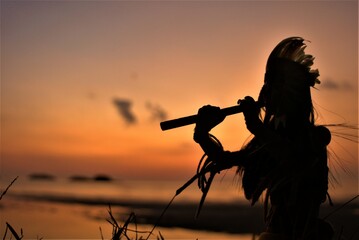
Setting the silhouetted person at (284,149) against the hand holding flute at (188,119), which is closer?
the silhouetted person at (284,149)

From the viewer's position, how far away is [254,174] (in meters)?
4.29

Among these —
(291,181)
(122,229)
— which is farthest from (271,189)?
(122,229)

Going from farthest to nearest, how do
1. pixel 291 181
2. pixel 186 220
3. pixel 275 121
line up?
pixel 186 220
pixel 275 121
pixel 291 181

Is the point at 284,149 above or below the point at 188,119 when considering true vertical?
below

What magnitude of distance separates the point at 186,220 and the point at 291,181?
452 inches

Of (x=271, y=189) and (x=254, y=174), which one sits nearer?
(x=271, y=189)

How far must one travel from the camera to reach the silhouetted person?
3.78 meters

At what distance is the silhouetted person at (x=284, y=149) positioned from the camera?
3.78 metres

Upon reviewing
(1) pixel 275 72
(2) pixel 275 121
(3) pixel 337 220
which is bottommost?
(3) pixel 337 220

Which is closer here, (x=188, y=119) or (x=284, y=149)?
(x=284, y=149)

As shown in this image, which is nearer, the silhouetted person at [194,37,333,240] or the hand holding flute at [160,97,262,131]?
the silhouetted person at [194,37,333,240]

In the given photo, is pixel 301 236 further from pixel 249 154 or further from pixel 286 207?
pixel 249 154

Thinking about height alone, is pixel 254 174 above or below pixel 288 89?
below

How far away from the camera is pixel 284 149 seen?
3740mm
